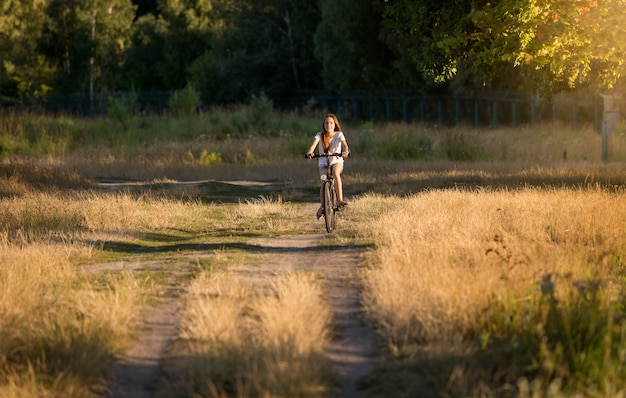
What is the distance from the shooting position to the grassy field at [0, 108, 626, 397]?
751 cm

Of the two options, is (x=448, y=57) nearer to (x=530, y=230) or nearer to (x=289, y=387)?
(x=530, y=230)

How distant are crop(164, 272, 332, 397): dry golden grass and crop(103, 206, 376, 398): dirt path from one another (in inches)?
5.2

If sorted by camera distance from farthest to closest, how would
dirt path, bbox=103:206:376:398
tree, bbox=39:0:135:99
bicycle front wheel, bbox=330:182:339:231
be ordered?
tree, bbox=39:0:135:99 < bicycle front wheel, bbox=330:182:339:231 < dirt path, bbox=103:206:376:398

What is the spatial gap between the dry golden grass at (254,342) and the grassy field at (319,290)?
2cm

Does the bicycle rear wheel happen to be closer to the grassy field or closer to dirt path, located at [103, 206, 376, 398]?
the grassy field

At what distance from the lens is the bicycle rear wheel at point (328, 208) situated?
15609mm

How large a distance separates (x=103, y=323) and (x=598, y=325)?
3.70 metres

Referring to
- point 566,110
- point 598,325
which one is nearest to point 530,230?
point 598,325

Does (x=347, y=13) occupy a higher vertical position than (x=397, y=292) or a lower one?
higher

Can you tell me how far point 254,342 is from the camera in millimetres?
8336

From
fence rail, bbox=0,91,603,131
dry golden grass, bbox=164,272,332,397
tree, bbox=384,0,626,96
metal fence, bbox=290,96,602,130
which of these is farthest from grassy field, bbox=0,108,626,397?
fence rail, bbox=0,91,603,131

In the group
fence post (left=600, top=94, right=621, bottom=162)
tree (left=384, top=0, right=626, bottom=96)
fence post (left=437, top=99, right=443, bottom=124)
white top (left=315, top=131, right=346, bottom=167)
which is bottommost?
fence post (left=437, top=99, right=443, bottom=124)

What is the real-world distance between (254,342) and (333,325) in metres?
1.05

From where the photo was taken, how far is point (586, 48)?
1864cm
